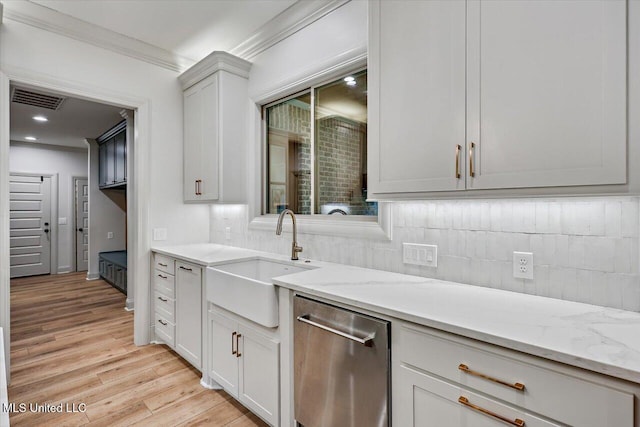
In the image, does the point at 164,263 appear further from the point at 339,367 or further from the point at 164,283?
the point at 339,367

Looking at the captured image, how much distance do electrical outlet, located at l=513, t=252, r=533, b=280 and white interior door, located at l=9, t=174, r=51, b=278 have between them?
26.2 feet

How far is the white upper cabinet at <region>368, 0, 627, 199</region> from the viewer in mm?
1064

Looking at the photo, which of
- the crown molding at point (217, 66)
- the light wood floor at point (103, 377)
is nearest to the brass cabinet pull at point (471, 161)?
the light wood floor at point (103, 377)

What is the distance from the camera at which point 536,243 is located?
145 centimetres

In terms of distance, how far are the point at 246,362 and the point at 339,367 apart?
2.44 feet

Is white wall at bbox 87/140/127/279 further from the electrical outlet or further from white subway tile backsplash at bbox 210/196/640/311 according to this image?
the electrical outlet

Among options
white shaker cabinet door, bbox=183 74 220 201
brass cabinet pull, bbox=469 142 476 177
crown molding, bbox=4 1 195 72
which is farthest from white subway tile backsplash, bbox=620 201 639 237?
crown molding, bbox=4 1 195 72

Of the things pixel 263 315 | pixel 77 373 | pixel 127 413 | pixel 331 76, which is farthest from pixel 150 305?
pixel 331 76

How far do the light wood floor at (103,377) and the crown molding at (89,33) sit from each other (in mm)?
2704

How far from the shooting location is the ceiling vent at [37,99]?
368 centimetres

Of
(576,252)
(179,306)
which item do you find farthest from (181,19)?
(576,252)

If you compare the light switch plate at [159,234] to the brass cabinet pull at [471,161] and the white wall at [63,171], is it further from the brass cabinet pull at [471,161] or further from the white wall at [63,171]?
the white wall at [63,171]

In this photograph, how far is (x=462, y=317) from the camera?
1151 mm

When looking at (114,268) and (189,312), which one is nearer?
(189,312)
